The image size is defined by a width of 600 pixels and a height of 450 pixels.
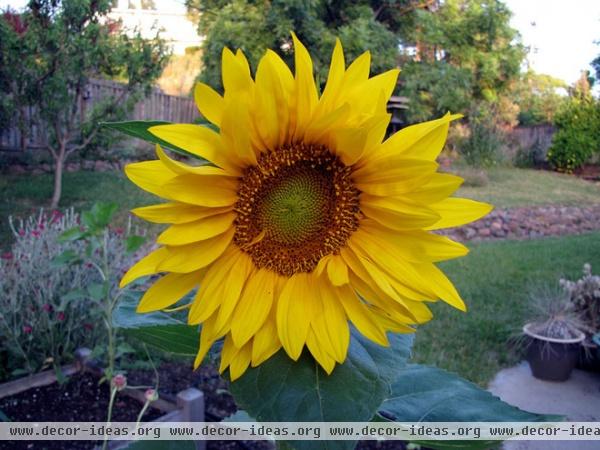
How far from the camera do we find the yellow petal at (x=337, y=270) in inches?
28.6

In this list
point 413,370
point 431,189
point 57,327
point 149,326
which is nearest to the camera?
point 431,189

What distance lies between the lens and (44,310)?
323cm

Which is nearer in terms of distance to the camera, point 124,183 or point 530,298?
point 530,298

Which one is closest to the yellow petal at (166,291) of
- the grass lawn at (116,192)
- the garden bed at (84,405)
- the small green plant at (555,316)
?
the garden bed at (84,405)

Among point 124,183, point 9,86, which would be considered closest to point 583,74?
point 124,183

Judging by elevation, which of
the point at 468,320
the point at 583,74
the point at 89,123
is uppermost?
the point at 583,74

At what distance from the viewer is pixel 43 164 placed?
380 inches

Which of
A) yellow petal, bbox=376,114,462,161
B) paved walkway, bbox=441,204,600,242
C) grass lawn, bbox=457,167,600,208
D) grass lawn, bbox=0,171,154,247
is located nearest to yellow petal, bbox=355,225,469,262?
yellow petal, bbox=376,114,462,161

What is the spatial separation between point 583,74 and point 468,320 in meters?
22.1

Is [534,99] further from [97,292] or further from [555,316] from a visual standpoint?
[97,292]

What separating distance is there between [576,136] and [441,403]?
20072mm

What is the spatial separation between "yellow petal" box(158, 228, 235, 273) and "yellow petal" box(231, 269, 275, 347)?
6cm

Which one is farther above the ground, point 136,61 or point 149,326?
point 136,61

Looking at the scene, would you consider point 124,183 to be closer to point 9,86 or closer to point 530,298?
point 9,86
